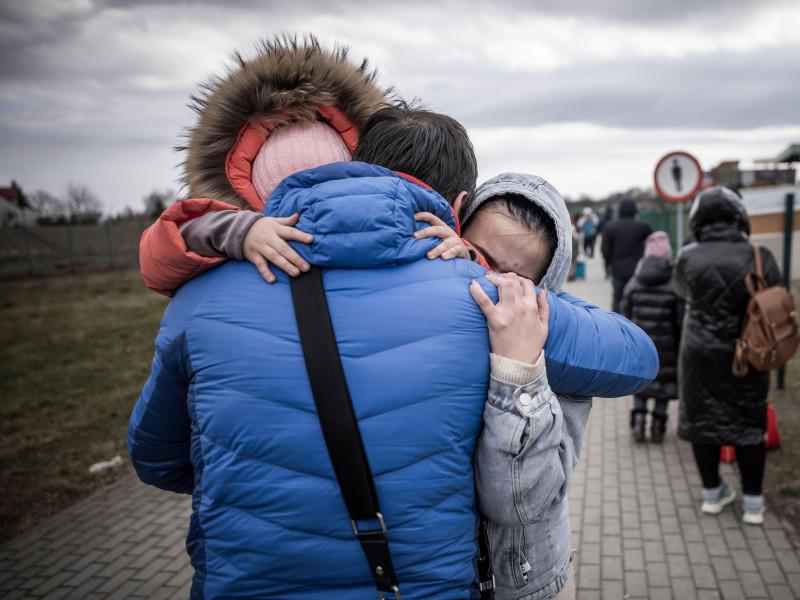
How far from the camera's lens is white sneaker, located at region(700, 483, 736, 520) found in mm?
4078

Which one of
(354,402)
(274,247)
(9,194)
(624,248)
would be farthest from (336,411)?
(9,194)

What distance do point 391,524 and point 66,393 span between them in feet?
26.9

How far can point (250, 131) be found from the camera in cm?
158

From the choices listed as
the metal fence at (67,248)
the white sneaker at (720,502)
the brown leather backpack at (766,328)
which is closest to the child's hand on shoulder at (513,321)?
the brown leather backpack at (766,328)

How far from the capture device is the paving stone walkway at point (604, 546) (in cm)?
342

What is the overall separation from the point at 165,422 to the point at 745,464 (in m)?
3.70

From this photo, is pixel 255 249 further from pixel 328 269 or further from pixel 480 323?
pixel 480 323

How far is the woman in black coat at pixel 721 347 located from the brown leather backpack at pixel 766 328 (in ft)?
0.21

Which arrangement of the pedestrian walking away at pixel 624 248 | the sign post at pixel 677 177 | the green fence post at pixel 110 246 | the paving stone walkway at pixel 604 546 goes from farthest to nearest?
the green fence post at pixel 110 246 < the pedestrian walking away at pixel 624 248 < the sign post at pixel 677 177 < the paving stone walkway at pixel 604 546

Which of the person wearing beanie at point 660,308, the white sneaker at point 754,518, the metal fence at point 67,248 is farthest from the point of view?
the metal fence at point 67,248

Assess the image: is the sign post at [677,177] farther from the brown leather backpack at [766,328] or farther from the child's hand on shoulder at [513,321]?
the child's hand on shoulder at [513,321]

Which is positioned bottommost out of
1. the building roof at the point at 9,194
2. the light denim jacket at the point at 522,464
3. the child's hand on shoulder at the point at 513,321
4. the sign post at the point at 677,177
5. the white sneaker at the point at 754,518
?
the white sneaker at the point at 754,518

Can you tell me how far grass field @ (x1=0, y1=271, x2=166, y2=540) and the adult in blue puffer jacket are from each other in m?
4.28

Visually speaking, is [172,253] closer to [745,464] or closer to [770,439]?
[745,464]
